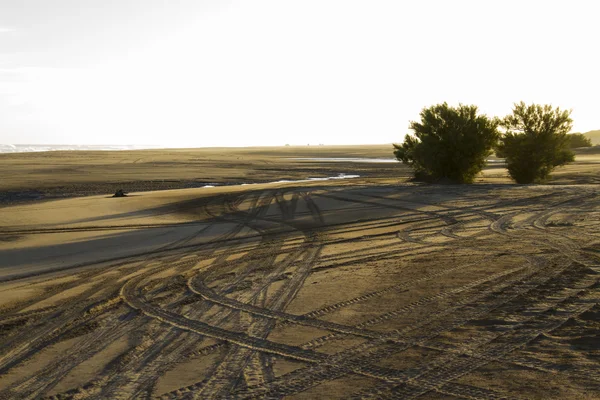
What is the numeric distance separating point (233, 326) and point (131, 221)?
524 inches

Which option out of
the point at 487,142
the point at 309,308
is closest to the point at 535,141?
the point at 487,142

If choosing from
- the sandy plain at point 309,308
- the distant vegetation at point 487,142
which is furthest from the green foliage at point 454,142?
the sandy plain at point 309,308

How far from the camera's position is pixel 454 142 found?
3059 centimetres

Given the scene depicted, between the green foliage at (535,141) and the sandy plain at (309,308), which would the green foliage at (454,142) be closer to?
the green foliage at (535,141)

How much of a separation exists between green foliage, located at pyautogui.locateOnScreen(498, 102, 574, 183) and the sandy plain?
1280 centimetres

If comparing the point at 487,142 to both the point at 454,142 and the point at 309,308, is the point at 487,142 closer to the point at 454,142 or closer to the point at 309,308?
the point at 454,142

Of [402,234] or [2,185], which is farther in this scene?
[2,185]

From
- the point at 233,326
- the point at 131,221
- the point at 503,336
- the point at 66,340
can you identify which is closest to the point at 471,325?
the point at 503,336

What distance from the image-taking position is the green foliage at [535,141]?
3056 cm

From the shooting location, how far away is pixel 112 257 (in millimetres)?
13992

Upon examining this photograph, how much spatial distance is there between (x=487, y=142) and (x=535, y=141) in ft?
8.61

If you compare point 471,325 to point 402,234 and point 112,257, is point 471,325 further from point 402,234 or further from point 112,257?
point 112,257

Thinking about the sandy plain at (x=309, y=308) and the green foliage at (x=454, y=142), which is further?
the green foliage at (x=454, y=142)

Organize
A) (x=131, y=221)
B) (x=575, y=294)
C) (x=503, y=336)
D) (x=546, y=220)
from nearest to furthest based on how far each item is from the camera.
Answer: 1. (x=503, y=336)
2. (x=575, y=294)
3. (x=546, y=220)
4. (x=131, y=221)
